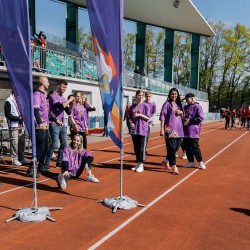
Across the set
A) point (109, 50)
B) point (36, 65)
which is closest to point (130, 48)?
point (36, 65)

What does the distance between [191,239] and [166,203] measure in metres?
1.38

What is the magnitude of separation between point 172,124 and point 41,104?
3079 millimetres

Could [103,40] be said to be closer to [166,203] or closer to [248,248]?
[166,203]

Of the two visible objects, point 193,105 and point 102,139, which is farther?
point 102,139

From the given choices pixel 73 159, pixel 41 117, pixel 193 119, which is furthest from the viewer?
pixel 193 119

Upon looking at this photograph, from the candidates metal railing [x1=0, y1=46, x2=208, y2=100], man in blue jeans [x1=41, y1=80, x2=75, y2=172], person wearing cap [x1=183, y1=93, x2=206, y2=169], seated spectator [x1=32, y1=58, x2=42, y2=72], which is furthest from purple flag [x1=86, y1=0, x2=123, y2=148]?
seated spectator [x1=32, y1=58, x2=42, y2=72]

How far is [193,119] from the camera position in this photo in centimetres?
784

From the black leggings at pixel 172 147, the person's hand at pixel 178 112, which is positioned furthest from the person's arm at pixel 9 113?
the person's hand at pixel 178 112

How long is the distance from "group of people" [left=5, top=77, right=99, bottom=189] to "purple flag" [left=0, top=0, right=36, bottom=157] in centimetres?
189

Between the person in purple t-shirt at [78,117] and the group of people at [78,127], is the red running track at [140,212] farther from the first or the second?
the person in purple t-shirt at [78,117]

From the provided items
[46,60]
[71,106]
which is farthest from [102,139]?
[71,106]

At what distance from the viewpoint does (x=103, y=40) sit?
14.8 feet

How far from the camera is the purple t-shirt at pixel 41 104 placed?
6.46m

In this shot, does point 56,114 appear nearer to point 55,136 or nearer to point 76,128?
point 55,136
